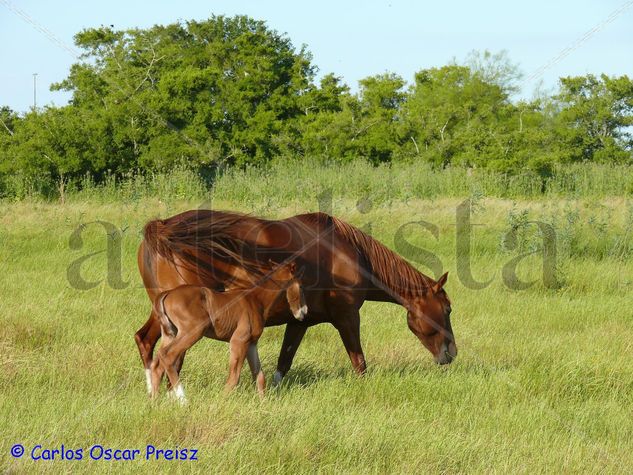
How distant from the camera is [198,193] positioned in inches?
731

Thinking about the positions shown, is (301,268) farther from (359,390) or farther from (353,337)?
(359,390)

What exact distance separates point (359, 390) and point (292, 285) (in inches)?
37.7

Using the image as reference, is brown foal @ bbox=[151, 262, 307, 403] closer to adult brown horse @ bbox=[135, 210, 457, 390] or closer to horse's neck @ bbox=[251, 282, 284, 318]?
horse's neck @ bbox=[251, 282, 284, 318]

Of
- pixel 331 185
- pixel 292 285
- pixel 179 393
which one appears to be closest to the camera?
pixel 179 393

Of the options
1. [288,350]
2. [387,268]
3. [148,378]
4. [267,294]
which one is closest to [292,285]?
[267,294]

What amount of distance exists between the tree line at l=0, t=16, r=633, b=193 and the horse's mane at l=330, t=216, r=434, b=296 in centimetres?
1401

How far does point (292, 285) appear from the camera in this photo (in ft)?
19.7

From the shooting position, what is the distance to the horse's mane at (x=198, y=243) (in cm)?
621

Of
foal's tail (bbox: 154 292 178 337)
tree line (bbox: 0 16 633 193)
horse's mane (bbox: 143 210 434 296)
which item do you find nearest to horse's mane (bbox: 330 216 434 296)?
horse's mane (bbox: 143 210 434 296)

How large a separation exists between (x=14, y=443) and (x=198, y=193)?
47.0 ft

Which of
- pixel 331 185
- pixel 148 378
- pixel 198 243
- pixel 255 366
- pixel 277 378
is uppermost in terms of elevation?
pixel 331 185

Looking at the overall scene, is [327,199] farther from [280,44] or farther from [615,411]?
[280,44]

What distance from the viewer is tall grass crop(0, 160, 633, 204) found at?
731 inches

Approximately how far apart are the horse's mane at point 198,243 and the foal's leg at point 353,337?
989 mm
